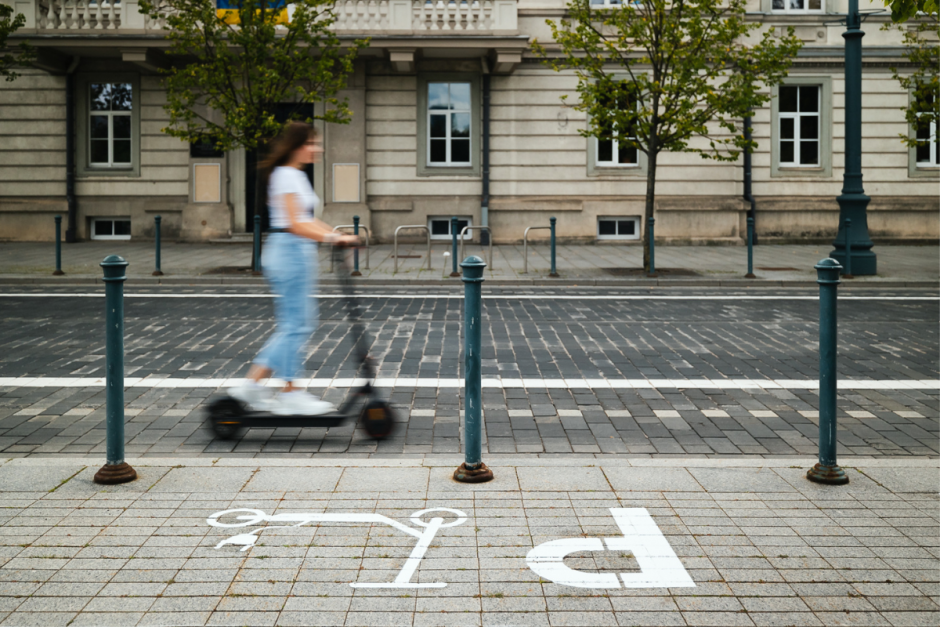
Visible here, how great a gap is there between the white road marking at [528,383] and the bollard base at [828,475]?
8.70 ft

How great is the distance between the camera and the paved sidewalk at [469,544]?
3.47 metres

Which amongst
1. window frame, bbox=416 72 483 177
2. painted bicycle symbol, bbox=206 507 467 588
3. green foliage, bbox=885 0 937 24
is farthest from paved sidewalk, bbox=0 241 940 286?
painted bicycle symbol, bbox=206 507 467 588

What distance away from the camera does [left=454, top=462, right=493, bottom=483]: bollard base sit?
16.3 feet

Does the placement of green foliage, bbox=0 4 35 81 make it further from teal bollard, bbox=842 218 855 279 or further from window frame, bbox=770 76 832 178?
window frame, bbox=770 76 832 178

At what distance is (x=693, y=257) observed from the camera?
812 inches

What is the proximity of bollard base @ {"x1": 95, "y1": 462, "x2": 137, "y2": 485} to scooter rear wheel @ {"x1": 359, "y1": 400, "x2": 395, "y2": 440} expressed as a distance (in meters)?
1.49

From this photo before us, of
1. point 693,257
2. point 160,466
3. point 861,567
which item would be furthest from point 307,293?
point 693,257

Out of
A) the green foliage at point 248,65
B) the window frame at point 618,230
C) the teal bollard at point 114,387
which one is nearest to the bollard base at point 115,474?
the teal bollard at point 114,387

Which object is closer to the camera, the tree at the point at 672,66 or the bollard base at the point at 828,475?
the bollard base at the point at 828,475

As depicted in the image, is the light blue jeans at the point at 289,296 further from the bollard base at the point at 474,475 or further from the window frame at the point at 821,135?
the window frame at the point at 821,135

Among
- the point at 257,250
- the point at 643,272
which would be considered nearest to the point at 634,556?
the point at 643,272

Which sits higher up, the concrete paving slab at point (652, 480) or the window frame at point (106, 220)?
the window frame at point (106, 220)

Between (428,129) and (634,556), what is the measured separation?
21.3 m

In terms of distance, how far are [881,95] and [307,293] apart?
22.8 meters
